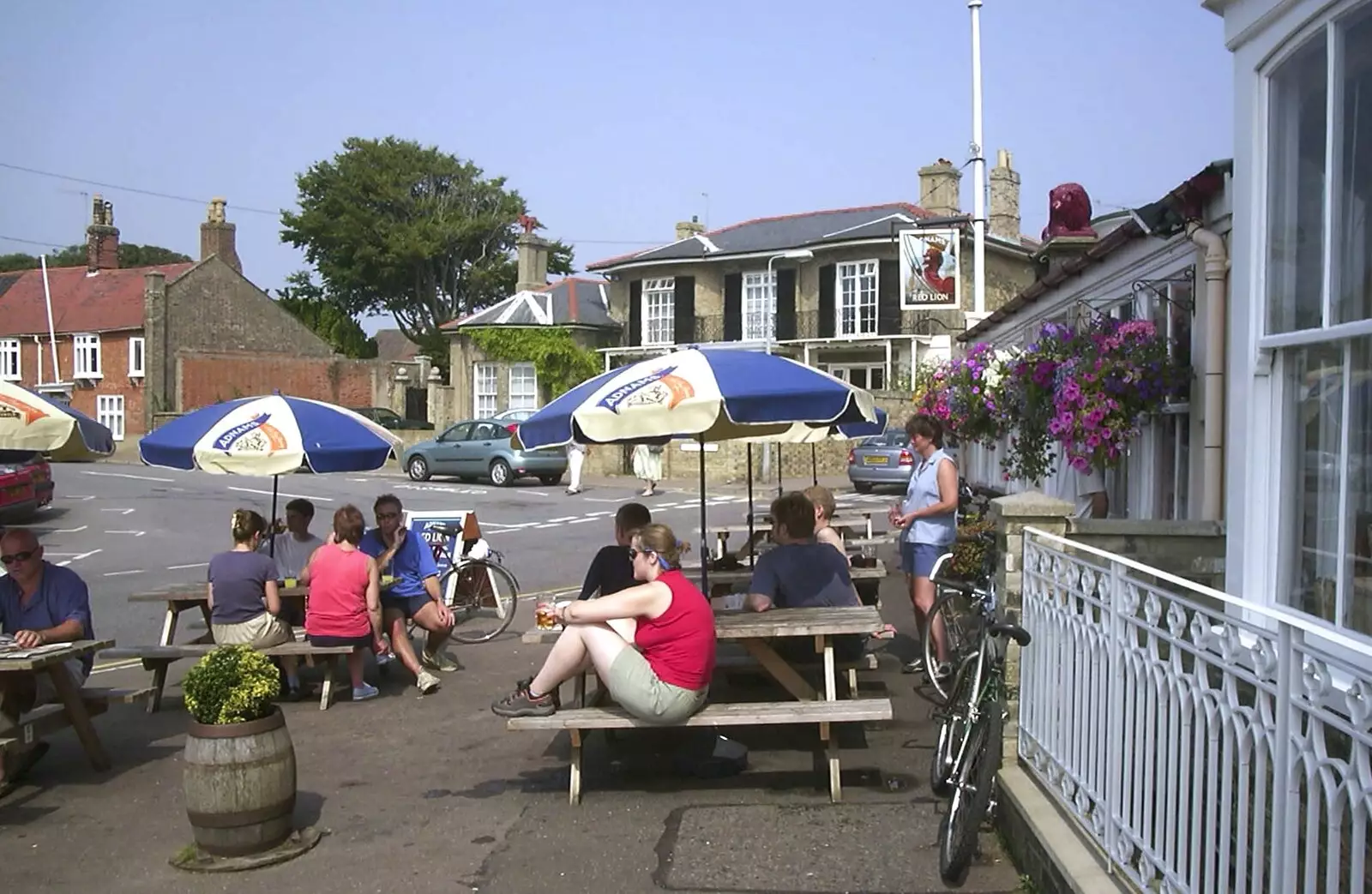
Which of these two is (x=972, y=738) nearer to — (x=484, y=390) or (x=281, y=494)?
(x=281, y=494)

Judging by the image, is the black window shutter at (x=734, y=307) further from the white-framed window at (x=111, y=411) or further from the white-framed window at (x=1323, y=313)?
the white-framed window at (x=1323, y=313)

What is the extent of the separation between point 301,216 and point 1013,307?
49.0 meters

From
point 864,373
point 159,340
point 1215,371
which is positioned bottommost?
point 1215,371

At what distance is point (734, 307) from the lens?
4038cm

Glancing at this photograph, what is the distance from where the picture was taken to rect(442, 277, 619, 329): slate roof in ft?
140

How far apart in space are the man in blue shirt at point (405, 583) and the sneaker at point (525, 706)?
272cm

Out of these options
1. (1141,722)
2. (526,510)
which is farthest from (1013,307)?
(526,510)

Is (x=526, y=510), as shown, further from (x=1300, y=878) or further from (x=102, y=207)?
(x=102, y=207)

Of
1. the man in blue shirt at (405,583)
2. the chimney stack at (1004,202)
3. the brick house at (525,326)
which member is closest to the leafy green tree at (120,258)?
the brick house at (525,326)

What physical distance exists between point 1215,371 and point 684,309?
114 ft

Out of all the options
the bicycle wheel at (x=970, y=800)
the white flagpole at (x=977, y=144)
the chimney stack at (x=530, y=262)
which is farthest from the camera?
the chimney stack at (x=530, y=262)

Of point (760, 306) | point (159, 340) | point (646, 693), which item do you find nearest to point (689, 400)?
point (646, 693)

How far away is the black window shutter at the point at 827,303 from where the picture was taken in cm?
3800

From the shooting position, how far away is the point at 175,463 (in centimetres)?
872
